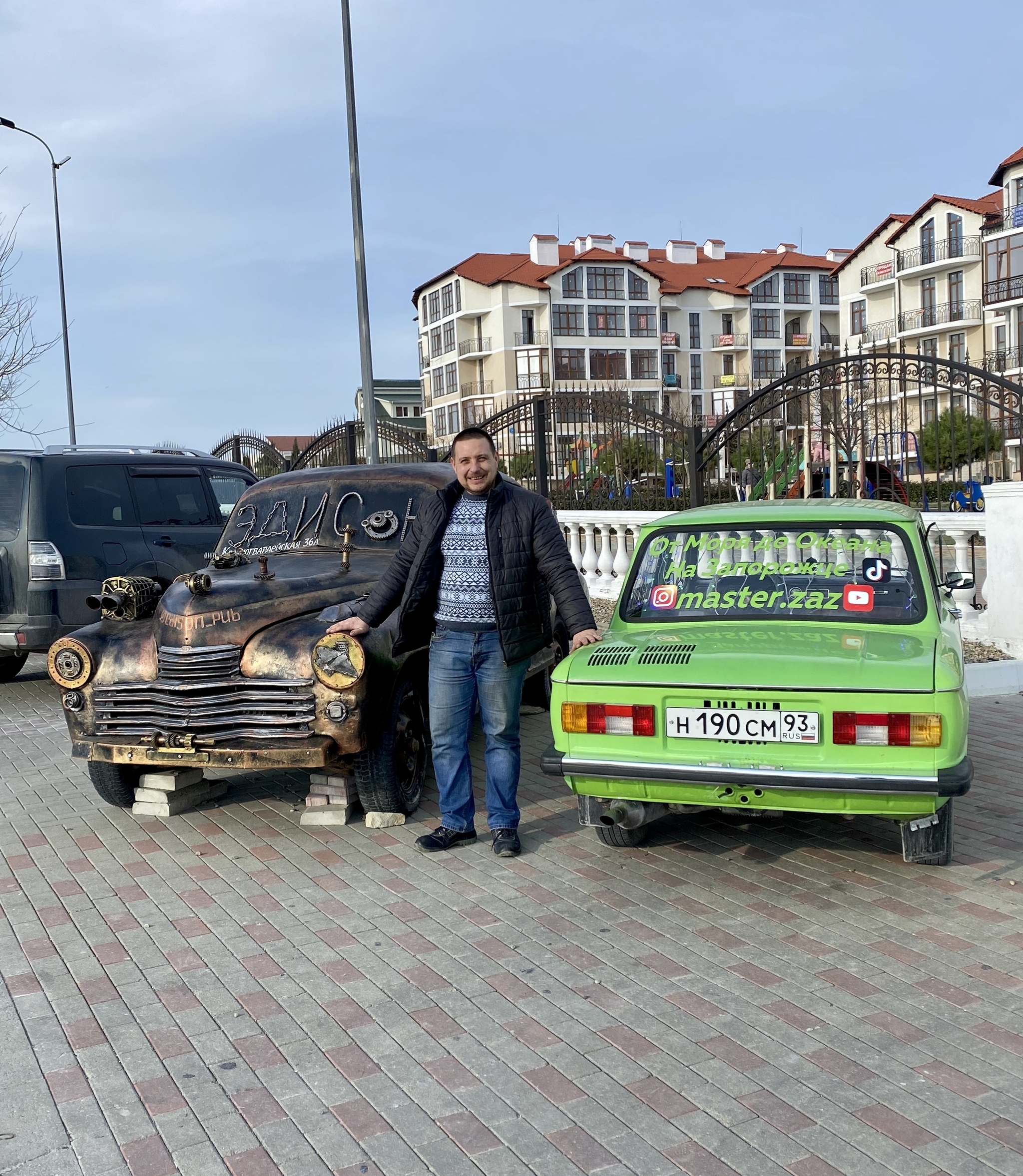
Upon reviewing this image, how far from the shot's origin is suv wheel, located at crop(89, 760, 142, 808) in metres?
6.42

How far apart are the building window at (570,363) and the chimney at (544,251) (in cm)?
741

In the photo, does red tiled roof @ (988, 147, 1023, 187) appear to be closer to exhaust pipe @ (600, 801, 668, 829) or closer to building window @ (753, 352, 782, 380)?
building window @ (753, 352, 782, 380)

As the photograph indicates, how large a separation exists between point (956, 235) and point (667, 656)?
6569 cm

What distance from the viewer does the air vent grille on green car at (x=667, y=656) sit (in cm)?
476

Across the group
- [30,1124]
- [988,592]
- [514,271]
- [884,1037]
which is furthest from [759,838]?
[514,271]

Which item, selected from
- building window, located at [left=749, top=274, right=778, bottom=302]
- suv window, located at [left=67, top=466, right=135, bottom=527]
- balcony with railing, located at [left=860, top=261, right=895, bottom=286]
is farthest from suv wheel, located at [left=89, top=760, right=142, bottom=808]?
building window, located at [left=749, top=274, right=778, bottom=302]

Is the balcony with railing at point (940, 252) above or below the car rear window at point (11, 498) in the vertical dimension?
above

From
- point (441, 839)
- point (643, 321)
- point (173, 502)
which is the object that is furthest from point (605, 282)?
point (441, 839)

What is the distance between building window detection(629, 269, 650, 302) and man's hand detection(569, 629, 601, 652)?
79417 mm

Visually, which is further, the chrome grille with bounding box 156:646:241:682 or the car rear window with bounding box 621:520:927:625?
the chrome grille with bounding box 156:646:241:682

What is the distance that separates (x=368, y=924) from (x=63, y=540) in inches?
251

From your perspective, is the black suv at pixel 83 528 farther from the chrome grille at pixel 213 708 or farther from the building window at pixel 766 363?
the building window at pixel 766 363

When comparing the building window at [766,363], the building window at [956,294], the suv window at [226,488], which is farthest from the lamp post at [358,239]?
the building window at [766,363]

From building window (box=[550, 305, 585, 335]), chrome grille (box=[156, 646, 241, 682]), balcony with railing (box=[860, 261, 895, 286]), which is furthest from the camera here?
building window (box=[550, 305, 585, 335])
